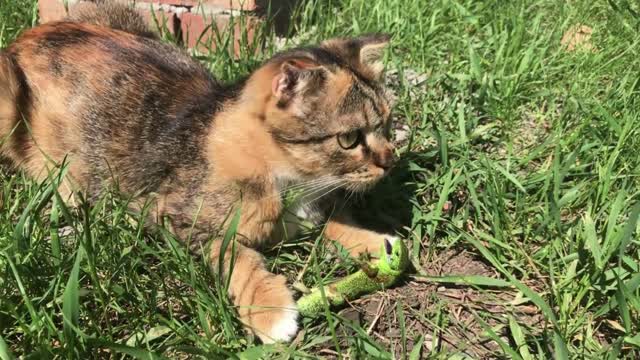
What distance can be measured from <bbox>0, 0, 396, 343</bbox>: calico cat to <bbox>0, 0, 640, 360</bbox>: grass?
13 cm

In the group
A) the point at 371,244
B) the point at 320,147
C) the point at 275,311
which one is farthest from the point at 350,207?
the point at 275,311

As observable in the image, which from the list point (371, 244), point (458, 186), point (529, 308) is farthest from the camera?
point (458, 186)

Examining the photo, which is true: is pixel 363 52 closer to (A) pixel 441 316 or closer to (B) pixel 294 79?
(B) pixel 294 79

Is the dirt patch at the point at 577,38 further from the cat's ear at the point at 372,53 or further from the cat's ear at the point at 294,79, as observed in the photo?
the cat's ear at the point at 294,79

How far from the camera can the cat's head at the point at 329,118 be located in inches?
84.0

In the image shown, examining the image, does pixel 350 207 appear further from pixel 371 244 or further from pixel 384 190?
pixel 371 244

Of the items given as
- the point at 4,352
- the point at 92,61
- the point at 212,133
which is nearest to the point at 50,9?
the point at 92,61

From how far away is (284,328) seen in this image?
6.51 feet

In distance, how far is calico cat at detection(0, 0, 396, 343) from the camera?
2.18 m

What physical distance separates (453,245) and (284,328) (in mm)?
822

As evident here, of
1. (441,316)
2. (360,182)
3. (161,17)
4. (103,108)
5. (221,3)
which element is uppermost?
(221,3)

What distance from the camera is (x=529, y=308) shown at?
2.15 metres

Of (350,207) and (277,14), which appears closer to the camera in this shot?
(350,207)

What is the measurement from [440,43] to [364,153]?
1615 mm
